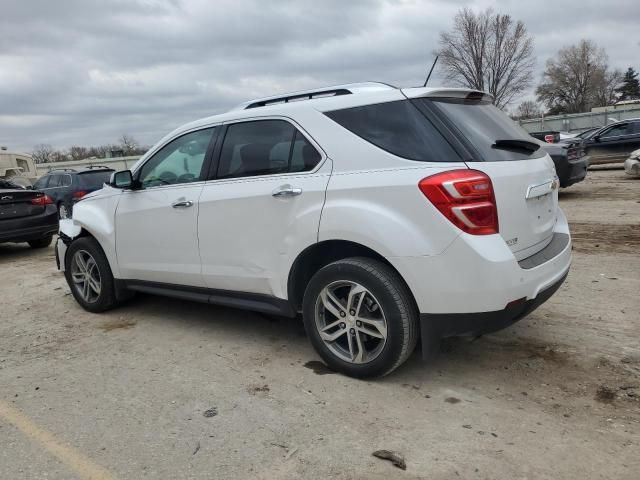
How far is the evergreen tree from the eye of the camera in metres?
80.2

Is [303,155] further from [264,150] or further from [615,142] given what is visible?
[615,142]

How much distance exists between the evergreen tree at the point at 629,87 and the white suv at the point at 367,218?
8936 centimetres

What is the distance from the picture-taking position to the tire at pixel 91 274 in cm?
521

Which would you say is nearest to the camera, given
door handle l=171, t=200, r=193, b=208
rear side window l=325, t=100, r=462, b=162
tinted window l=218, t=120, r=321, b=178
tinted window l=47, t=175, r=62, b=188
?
rear side window l=325, t=100, r=462, b=162

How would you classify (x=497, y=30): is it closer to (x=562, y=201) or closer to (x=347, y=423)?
(x=562, y=201)

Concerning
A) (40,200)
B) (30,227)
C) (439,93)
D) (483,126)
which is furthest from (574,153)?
(30,227)

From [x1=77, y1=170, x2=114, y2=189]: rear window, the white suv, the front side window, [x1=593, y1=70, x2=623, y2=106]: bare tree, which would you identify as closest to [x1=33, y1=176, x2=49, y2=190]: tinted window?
[x1=77, y1=170, x2=114, y2=189]: rear window

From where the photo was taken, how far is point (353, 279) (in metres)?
3.33

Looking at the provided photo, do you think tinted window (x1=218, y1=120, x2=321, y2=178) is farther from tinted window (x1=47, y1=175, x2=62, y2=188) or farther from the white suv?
tinted window (x1=47, y1=175, x2=62, y2=188)

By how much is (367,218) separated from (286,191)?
664 millimetres

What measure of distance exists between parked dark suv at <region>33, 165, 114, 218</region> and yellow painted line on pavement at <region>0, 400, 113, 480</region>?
38.4ft

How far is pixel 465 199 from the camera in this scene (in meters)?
2.96

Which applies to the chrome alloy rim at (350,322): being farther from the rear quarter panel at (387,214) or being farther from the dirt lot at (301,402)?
the rear quarter panel at (387,214)

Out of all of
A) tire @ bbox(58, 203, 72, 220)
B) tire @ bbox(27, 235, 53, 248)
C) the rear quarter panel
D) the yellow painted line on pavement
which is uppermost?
the rear quarter panel
